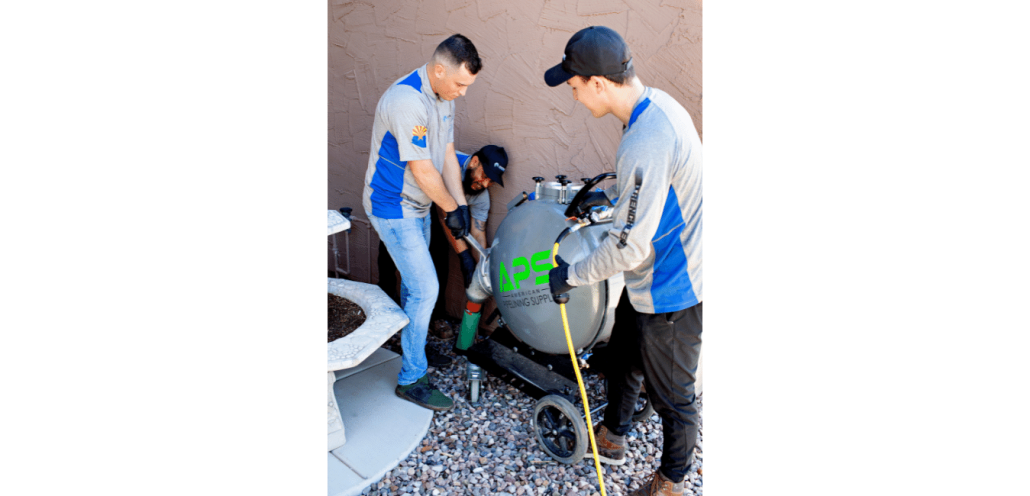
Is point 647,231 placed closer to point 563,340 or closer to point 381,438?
point 563,340

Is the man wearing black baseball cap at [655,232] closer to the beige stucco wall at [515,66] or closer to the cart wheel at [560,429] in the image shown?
the cart wheel at [560,429]

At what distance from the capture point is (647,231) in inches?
81.8

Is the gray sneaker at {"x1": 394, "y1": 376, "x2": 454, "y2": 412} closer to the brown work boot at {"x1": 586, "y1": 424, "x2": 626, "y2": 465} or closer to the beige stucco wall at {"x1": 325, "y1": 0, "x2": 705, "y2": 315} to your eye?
the brown work boot at {"x1": 586, "y1": 424, "x2": 626, "y2": 465}

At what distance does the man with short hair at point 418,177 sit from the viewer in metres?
2.95

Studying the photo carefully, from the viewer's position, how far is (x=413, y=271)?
10.6ft

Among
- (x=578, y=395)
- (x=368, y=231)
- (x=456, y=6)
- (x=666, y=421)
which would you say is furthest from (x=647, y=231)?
(x=368, y=231)

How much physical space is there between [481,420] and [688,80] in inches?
83.8

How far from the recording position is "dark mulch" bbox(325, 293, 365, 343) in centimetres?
359

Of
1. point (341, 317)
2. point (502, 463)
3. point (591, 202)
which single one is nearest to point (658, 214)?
point (591, 202)

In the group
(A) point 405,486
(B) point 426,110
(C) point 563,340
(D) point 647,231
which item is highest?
(B) point 426,110

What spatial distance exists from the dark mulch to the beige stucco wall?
95 centimetres

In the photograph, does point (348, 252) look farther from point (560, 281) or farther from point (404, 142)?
point (560, 281)

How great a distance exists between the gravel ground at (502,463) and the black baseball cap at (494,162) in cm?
138

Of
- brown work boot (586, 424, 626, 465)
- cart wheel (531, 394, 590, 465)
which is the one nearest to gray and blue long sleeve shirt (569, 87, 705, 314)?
cart wheel (531, 394, 590, 465)
